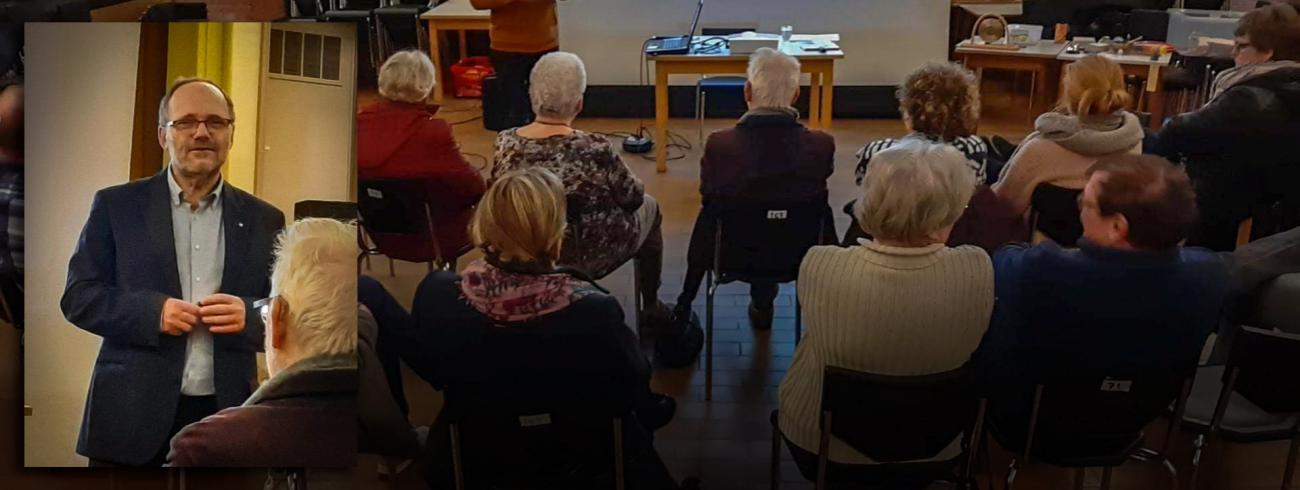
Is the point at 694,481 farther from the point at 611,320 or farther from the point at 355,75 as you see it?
the point at 355,75

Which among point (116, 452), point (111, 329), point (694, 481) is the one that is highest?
point (111, 329)

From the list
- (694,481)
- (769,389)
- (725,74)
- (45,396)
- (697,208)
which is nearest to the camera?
(45,396)

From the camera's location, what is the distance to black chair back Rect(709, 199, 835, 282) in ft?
9.91

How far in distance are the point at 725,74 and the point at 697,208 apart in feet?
3.65

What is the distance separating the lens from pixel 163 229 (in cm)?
209

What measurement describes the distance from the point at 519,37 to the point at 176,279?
9.54ft

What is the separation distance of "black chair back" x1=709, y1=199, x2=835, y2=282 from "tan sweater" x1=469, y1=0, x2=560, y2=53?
2010mm

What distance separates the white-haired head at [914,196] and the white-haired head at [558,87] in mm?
1199

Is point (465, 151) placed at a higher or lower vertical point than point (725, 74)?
lower

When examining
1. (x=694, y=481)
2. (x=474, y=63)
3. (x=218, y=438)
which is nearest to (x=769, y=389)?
(x=694, y=481)

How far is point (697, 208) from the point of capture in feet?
16.5

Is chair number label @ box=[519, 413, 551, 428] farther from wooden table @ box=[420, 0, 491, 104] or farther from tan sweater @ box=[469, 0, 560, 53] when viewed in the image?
wooden table @ box=[420, 0, 491, 104]

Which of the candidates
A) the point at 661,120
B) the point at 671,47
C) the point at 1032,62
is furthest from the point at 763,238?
the point at 1032,62

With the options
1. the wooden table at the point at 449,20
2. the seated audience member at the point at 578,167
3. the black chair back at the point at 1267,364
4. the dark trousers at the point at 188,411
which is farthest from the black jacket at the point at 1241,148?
the wooden table at the point at 449,20
